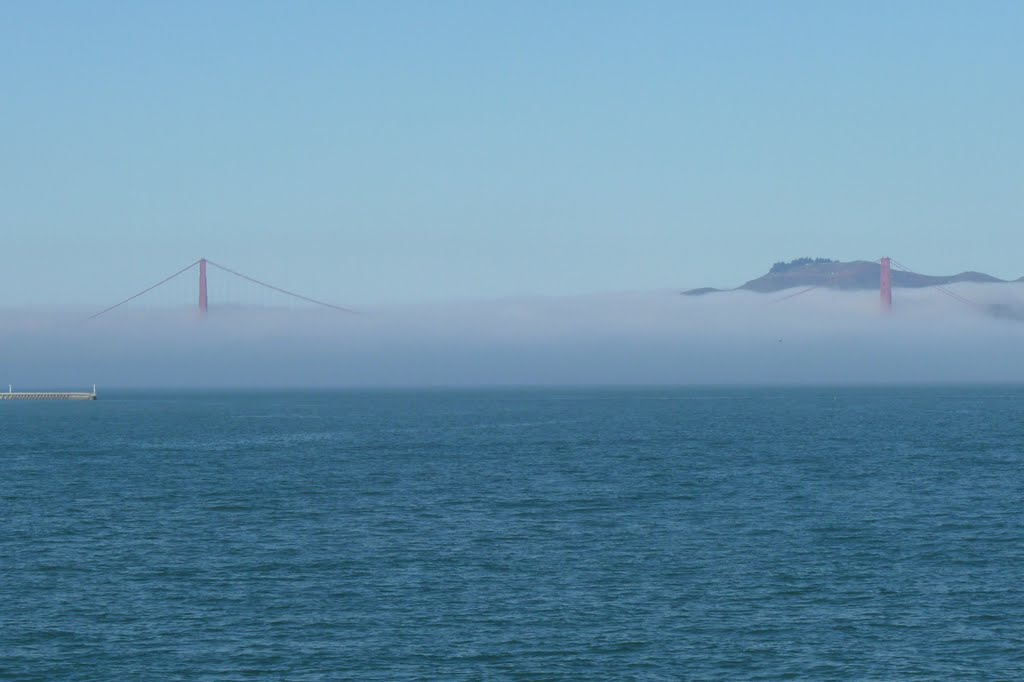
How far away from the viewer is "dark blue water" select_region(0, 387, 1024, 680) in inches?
1598

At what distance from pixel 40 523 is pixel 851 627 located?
48.4 metres

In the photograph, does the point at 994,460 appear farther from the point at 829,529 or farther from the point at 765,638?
the point at 765,638

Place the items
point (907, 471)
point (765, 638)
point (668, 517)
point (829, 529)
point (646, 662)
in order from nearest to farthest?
1. point (646, 662)
2. point (765, 638)
3. point (829, 529)
4. point (668, 517)
5. point (907, 471)

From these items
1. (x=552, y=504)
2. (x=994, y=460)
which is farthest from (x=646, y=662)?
(x=994, y=460)

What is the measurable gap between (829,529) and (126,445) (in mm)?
100681

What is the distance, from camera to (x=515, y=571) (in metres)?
54.9

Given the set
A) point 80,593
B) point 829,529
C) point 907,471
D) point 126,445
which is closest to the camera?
point 80,593

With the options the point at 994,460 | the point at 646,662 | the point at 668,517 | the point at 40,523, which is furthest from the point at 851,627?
the point at 994,460

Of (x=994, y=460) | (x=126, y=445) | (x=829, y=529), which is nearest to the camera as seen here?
(x=829, y=529)

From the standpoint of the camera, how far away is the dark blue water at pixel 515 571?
4059 cm

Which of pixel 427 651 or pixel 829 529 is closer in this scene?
pixel 427 651

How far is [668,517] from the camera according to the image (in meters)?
73.1

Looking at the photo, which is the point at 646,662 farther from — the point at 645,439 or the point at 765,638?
the point at 645,439

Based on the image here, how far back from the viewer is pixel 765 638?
4288 cm
